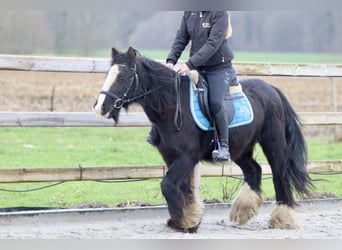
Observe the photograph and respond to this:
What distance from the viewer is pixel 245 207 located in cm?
677

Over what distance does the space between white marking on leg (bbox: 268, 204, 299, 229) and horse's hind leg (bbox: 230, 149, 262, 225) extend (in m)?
0.20

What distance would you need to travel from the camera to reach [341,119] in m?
8.12

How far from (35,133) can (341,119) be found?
6347 mm

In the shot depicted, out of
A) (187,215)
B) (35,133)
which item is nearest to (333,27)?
(187,215)

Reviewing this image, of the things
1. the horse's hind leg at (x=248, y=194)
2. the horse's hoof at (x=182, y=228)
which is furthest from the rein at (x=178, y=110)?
the horse's hind leg at (x=248, y=194)

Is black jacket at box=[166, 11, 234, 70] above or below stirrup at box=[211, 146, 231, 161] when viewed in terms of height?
above

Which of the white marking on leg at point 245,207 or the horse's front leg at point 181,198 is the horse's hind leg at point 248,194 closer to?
the white marking on leg at point 245,207

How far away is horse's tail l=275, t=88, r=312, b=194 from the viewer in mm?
6934

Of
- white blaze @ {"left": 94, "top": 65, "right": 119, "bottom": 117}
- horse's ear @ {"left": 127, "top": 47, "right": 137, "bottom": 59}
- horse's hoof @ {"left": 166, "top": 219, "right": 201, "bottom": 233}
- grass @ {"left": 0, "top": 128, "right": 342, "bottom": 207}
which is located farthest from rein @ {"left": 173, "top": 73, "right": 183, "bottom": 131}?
grass @ {"left": 0, "top": 128, "right": 342, "bottom": 207}

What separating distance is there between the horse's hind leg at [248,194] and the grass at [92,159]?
2.34 ft

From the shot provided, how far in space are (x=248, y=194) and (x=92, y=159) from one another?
386cm

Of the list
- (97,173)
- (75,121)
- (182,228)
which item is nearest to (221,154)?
(182,228)

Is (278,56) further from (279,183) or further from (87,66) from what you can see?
(87,66)

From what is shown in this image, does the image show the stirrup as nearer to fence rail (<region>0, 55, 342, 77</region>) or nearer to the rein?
the rein
